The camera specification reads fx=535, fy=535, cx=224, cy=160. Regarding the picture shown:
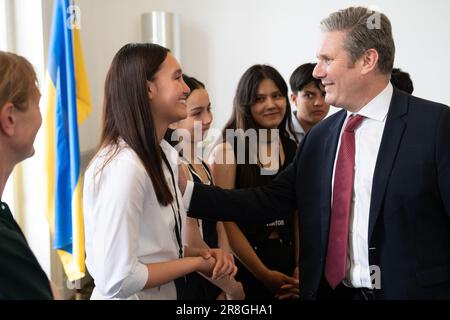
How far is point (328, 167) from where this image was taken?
6.14ft

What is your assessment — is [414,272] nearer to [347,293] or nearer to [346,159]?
[347,293]

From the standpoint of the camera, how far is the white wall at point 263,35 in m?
4.87

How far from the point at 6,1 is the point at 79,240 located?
164 centimetres

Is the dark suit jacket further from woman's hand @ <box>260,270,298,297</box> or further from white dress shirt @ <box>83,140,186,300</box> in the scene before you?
woman's hand @ <box>260,270,298,297</box>

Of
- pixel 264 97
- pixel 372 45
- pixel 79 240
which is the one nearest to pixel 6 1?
pixel 79 240

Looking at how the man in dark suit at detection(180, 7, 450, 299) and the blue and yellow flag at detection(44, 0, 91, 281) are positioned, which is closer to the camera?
the man in dark suit at detection(180, 7, 450, 299)

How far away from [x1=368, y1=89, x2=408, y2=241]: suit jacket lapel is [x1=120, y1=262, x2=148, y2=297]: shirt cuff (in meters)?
0.71

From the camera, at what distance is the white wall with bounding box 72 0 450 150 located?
4867 millimetres

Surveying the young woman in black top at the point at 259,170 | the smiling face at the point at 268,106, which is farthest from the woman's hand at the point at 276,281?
the smiling face at the point at 268,106

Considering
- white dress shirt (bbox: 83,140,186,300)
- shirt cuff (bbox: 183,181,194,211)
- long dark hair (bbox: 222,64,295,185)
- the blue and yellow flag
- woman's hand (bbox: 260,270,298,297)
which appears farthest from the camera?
the blue and yellow flag

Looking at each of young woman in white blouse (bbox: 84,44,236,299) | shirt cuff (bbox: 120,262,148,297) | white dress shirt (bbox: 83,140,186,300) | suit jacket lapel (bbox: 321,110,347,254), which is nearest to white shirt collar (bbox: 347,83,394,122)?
suit jacket lapel (bbox: 321,110,347,254)

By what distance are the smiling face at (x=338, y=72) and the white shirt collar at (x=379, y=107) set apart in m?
0.06

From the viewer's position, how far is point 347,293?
182 centimetres
